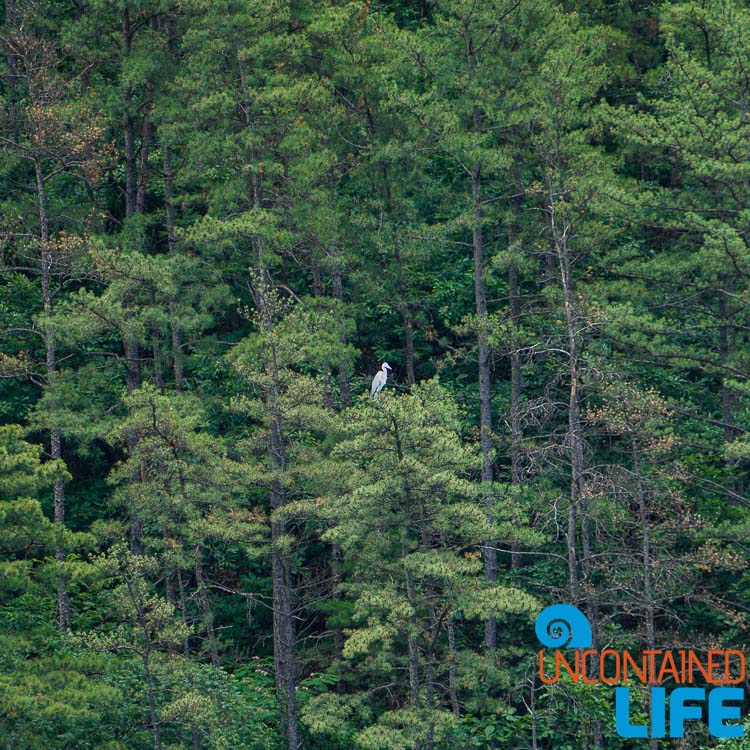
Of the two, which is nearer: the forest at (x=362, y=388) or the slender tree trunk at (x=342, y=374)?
the forest at (x=362, y=388)

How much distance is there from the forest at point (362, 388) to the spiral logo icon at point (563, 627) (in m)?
0.25

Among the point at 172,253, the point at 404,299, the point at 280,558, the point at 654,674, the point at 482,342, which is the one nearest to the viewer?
the point at 654,674

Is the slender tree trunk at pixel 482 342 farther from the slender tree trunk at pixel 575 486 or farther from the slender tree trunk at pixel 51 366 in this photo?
the slender tree trunk at pixel 51 366

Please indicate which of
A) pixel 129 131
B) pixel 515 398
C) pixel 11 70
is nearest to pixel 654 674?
pixel 515 398

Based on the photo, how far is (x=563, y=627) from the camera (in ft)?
64.3

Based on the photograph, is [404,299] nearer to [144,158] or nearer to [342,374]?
[342,374]

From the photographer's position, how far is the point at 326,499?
18.9 meters

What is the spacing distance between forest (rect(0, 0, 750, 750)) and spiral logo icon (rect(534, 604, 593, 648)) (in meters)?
0.25

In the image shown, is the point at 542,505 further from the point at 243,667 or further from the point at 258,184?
the point at 258,184

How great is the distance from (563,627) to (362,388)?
7959 mm

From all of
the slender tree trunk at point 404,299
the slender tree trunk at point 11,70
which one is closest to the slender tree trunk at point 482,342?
the slender tree trunk at point 404,299

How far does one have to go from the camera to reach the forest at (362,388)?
719 inches

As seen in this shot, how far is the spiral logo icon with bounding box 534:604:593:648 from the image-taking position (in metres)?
19.3

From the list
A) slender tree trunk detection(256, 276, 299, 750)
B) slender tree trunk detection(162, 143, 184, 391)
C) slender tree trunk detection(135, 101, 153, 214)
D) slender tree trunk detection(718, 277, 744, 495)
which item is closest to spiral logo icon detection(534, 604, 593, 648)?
slender tree trunk detection(256, 276, 299, 750)
